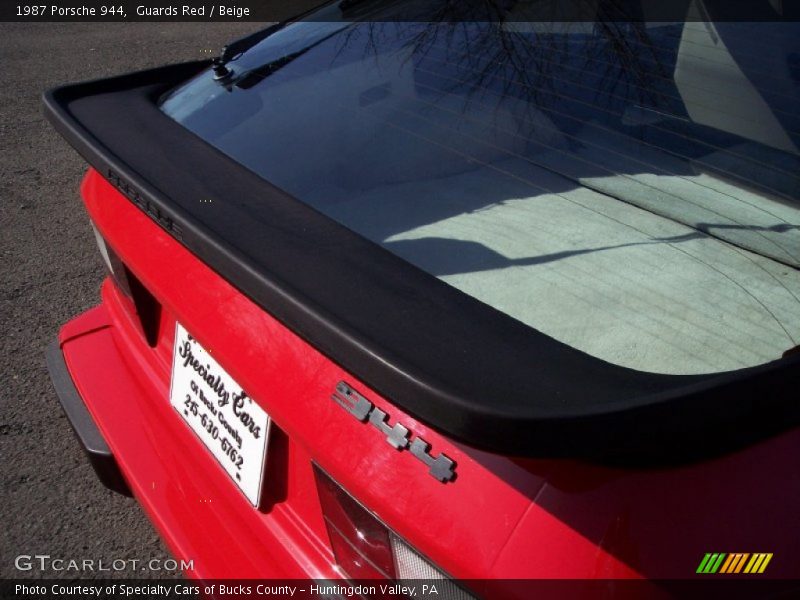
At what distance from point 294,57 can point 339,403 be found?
112cm

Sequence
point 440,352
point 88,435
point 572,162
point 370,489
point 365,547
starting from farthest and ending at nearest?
point 88,435, point 572,162, point 365,547, point 370,489, point 440,352

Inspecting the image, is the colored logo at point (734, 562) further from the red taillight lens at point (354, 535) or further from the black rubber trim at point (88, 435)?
the black rubber trim at point (88, 435)

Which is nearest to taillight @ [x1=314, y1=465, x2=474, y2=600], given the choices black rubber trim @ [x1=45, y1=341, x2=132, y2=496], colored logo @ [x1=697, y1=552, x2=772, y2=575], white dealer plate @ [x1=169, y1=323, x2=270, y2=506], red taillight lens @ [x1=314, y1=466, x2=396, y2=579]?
red taillight lens @ [x1=314, y1=466, x2=396, y2=579]

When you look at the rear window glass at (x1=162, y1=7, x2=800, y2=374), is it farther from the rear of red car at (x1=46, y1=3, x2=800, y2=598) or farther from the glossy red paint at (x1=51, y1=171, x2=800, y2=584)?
the glossy red paint at (x1=51, y1=171, x2=800, y2=584)

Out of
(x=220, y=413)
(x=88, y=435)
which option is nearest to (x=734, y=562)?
(x=220, y=413)

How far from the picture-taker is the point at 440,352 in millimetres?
1019

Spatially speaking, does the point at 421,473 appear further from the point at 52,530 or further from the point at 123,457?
the point at 52,530

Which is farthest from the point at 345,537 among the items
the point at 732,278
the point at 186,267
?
the point at 732,278

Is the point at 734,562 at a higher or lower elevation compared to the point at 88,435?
higher

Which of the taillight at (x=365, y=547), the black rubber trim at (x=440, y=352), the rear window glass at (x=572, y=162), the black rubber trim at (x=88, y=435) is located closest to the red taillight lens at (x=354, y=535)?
the taillight at (x=365, y=547)

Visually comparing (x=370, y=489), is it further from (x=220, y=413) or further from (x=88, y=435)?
(x=88, y=435)

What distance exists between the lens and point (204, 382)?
1623 mm

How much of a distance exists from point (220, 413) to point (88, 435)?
61cm

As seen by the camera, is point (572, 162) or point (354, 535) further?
point (572, 162)
